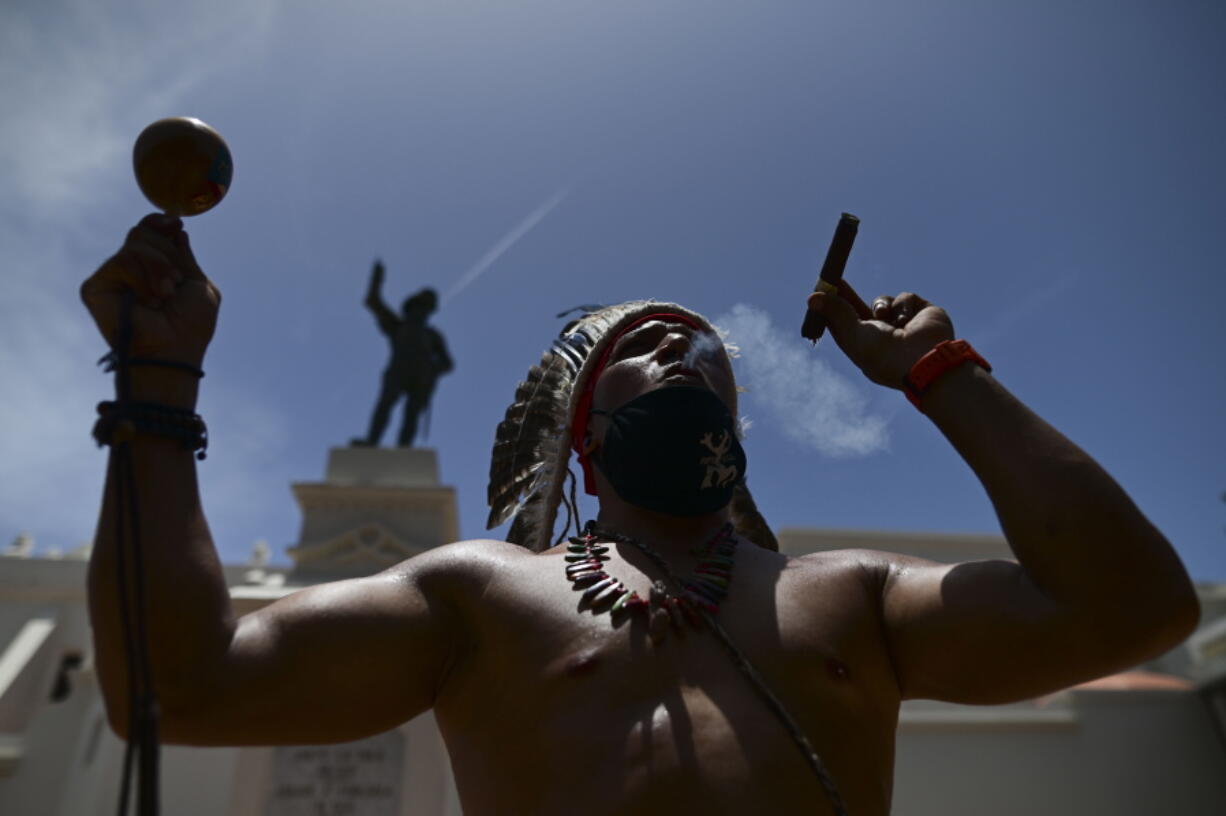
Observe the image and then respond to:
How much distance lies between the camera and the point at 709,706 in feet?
4.89

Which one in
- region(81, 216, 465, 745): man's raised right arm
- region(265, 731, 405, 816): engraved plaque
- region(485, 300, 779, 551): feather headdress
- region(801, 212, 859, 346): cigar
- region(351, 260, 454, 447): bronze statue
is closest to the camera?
region(81, 216, 465, 745): man's raised right arm

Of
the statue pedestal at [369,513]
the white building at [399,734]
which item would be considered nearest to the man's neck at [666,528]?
the white building at [399,734]

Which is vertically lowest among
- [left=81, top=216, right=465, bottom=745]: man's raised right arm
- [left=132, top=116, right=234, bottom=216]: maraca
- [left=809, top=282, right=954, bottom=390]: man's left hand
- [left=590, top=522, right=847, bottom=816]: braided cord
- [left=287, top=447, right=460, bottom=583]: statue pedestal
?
[left=590, top=522, right=847, bottom=816]: braided cord

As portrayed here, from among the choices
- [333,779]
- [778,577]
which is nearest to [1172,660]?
[333,779]

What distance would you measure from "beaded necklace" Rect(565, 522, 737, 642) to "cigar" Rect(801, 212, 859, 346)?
0.53 metres

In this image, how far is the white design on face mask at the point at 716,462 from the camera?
1976 millimetres

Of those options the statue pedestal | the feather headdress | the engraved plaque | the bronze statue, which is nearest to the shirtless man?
the feather headdress

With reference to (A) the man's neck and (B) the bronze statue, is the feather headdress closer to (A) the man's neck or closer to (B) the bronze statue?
(A) the man's neck

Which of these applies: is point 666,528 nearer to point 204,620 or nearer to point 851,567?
point 851,567

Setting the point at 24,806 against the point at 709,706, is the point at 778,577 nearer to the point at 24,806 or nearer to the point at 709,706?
the point at 709,706

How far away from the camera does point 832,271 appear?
1.94m

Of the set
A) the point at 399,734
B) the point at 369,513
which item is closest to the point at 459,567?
the point at 399,734

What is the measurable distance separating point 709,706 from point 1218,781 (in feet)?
51.8

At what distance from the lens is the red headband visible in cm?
237
